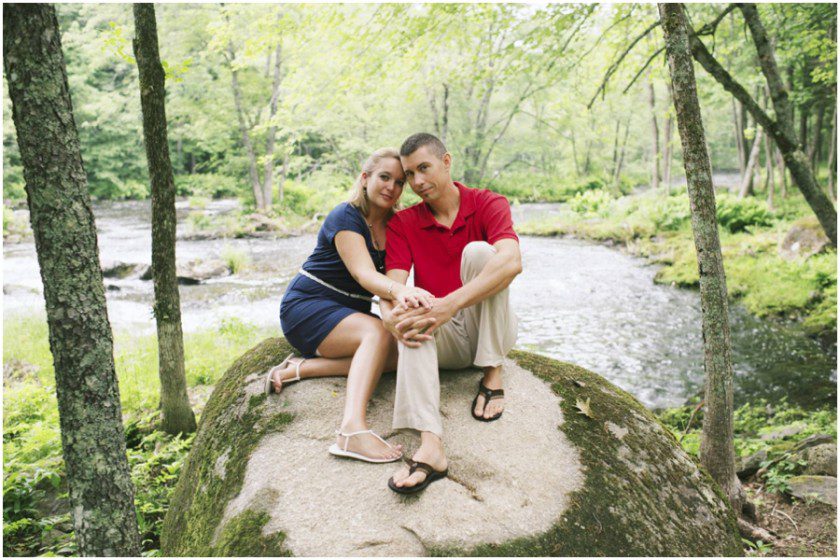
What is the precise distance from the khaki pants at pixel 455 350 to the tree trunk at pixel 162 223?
8.50 ft

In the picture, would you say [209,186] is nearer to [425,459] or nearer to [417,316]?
[417,316]

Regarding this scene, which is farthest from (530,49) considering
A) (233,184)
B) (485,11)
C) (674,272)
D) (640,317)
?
(233,184)

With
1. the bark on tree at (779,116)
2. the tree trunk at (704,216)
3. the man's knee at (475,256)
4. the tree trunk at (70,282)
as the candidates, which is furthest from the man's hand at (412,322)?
the bark on tree at (779,116)

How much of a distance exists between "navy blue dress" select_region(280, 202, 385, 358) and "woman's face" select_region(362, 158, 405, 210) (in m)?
0.14

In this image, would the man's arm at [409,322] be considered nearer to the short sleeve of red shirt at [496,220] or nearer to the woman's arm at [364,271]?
the woman's arm at [364,271]

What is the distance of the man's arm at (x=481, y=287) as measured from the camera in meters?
2.83

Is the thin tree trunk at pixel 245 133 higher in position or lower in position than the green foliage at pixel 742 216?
higher

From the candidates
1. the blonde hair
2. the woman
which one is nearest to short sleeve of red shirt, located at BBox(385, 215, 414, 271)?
the woman

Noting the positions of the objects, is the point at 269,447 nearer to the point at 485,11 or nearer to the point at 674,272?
the point at 485,11

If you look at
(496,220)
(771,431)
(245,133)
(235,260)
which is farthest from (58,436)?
(245,133)

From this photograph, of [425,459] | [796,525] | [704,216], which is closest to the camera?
[425,459]

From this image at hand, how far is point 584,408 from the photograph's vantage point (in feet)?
10.1

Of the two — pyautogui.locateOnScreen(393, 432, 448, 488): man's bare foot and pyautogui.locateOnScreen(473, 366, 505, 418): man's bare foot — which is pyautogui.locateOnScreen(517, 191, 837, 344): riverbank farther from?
pyautogui.locateOnScreen(393, 432, 448, 488): man's bare foot

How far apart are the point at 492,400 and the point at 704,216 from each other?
69.7 inches
